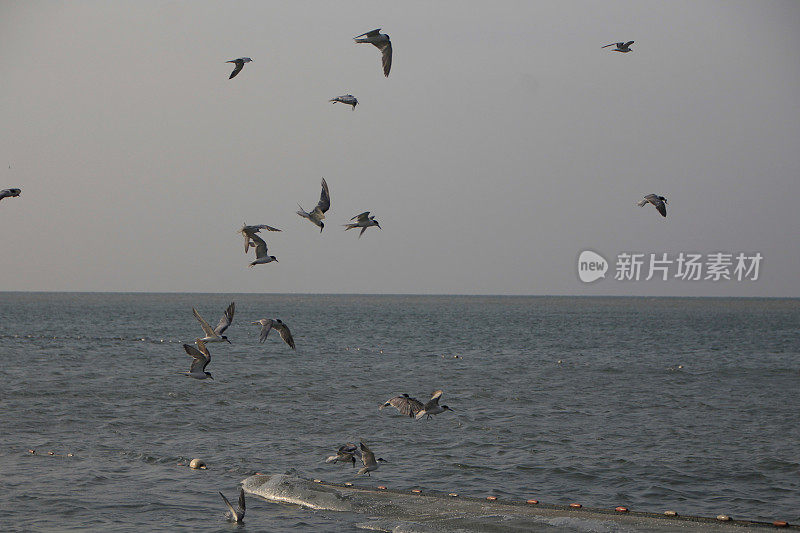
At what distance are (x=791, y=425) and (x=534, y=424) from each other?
9.45 metres

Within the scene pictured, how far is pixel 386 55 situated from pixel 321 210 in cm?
322

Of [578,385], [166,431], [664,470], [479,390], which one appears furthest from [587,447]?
[578,385]

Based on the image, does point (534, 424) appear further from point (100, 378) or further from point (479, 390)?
point (100, 378)

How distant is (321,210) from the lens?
17766 millimetres

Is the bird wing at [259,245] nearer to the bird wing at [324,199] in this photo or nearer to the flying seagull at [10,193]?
the bird wing at [324,199]

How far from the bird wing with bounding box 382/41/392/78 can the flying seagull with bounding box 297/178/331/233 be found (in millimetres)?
2582

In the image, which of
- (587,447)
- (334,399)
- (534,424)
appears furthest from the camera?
→ (334,399)

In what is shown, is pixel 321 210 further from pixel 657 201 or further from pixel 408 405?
pixel 657 201

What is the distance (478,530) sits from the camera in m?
17.0

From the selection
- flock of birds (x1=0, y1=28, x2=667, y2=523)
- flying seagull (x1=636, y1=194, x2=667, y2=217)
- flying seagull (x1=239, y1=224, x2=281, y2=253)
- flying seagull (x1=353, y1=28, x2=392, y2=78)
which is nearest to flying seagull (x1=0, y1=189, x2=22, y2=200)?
flock of birds (x1=0, y1=28, x2=667, y2=523)

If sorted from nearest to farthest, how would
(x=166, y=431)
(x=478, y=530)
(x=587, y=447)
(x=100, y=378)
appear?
(x=478, y=530) → (x=587, y=447) → (x=166, y=431) → (x=100, y=378)

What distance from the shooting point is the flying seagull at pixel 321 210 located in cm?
1706

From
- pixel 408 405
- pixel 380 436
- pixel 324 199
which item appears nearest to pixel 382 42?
pixel 324 199

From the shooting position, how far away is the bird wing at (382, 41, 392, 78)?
1673 cm
